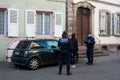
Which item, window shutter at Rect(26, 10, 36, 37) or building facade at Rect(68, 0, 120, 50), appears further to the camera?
building facade at Rect(68, 0, 120, 50)

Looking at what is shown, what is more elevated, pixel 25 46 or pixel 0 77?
pixel 25 46

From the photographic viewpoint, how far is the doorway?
2405 centimetres

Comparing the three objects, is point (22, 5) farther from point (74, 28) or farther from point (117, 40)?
point (117, 40)

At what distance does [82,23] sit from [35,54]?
9.11 meters

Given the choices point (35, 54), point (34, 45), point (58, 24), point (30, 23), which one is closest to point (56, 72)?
point (35, 54)

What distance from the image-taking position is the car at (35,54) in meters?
15.9

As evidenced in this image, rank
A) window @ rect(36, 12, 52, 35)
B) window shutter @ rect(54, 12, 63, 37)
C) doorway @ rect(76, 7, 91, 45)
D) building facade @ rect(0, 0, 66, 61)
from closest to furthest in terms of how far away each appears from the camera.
Result: building facade @ rect(0, 0, 66, 61), window @ rect(36, 12, 52, 35), window shutter @ rect(54, 12, 63, 37), doorway @ rect(76, 7, 91, 45)

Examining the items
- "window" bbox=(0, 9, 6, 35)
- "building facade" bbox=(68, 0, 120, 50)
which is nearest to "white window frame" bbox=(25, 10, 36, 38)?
"window" bbox=(0, 9, 6, 35)

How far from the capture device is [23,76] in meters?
14.0

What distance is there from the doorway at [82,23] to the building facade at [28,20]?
2015 mm

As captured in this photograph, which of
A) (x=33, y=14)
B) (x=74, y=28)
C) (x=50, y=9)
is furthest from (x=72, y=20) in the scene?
(x=33, y=14)

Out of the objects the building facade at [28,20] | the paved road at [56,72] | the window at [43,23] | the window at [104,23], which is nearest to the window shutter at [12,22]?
the building facade at [28,20]

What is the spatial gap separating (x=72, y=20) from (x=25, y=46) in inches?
295

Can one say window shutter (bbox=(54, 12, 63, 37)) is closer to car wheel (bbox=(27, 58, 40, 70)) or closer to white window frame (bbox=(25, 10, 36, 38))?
white window frame (bbox=(25, 10, 36, 38))
